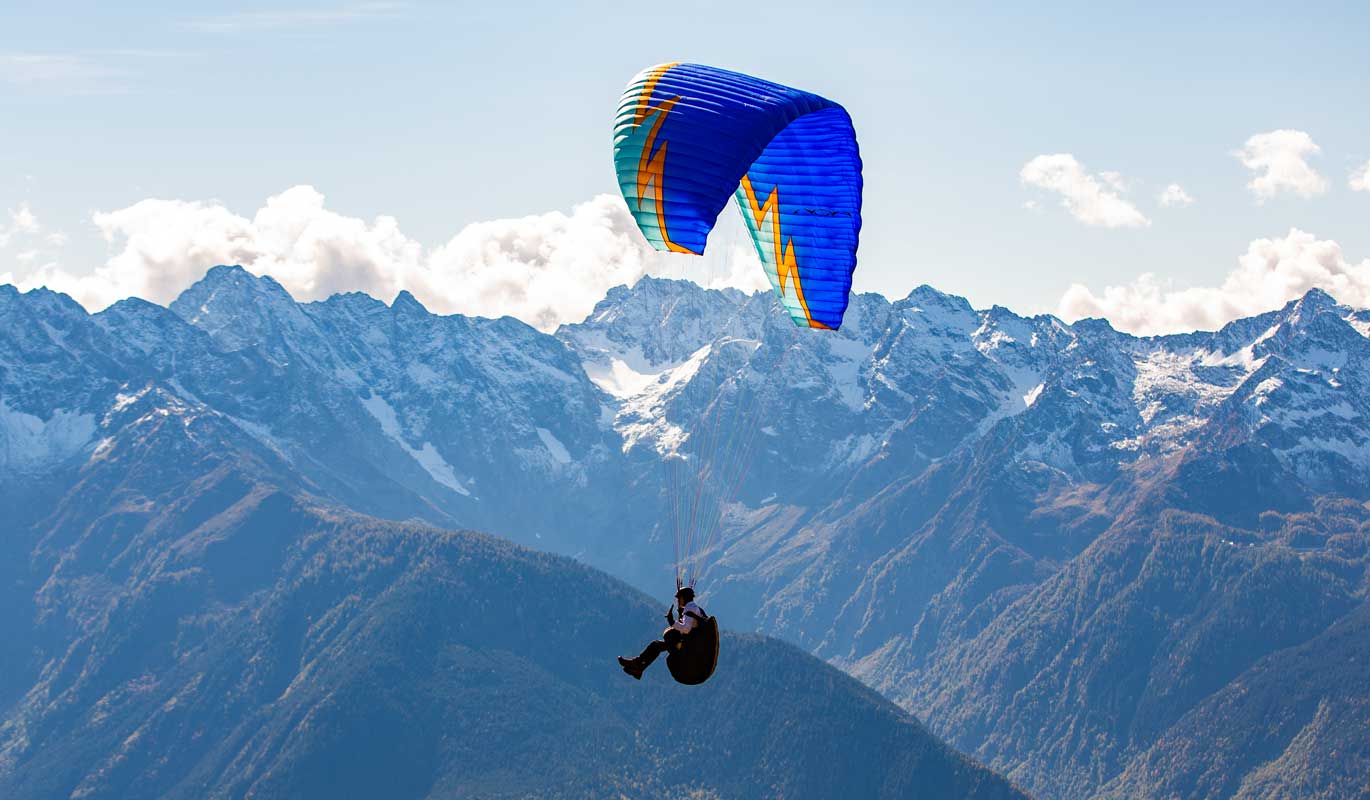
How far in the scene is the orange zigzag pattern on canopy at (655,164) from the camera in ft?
228

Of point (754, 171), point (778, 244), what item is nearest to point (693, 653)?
point (778, 244)

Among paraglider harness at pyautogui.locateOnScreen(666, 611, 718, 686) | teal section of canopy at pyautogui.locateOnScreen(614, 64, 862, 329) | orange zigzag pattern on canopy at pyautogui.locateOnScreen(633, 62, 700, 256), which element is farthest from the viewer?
orange zigzag pattern on canopy at pyautogui.locateOnScreen(633, 62, 700, 256)

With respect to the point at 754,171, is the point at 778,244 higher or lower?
lower

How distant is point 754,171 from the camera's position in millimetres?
74875

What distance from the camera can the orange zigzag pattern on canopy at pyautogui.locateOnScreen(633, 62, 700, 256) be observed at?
69.4 metres

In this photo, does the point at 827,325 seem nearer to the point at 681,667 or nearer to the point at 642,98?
the point at 642,98

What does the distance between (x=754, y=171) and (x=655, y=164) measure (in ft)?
21.2

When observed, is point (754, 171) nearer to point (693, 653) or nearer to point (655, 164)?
point (655, 164)

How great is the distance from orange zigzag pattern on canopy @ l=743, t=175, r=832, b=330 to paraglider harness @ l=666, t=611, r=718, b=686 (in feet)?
55.1

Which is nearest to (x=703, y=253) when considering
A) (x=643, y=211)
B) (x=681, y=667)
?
(x=643, y=211)

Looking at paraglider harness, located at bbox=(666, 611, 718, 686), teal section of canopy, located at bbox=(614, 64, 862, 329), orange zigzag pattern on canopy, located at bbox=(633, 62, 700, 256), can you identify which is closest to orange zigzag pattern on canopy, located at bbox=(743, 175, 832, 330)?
teal section of canopy, located at bbox=(614, 64, 862, 329)

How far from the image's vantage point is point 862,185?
74.4 meters

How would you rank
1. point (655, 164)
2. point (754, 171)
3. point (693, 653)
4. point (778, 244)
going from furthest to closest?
point (778, 244)
point (754, 171)
point (655, 164)
point (693, 653)

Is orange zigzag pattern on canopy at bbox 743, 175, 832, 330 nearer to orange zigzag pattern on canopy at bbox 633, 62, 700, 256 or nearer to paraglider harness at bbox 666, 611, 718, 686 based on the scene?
orange zigzag pattern on canopy at bbox 633, 62, 700, 256
